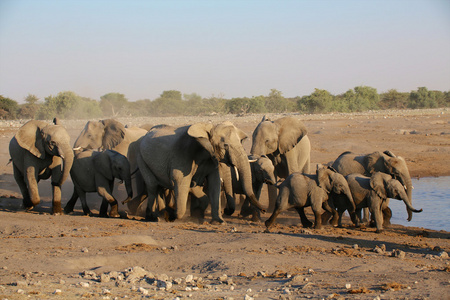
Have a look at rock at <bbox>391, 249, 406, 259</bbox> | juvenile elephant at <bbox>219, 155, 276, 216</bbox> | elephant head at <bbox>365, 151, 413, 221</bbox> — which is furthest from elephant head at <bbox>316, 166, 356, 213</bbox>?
rock at <bbox>391, 249, 406, 259</bbox>

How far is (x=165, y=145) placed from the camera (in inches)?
420

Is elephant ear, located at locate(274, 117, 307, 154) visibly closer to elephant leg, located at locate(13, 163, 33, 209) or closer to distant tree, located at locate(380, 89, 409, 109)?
elephant leg, located at locate(13, 163, 33, 209)

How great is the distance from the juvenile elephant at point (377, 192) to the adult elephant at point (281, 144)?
2.12 metres

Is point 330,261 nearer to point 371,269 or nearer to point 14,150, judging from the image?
point 371,269

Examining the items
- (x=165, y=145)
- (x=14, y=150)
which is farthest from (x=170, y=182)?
(x=14, y=150)

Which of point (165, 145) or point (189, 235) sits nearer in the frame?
point (189, 235)

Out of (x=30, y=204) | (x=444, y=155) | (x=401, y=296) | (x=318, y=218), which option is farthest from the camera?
(x=444, y=155)

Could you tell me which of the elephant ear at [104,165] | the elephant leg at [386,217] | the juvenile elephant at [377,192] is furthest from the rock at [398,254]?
the elephant ear at [104,165]

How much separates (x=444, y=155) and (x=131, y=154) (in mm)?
11696

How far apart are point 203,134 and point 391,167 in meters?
3.46

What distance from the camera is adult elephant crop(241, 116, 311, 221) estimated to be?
39.7 ft

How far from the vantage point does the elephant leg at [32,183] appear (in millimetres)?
11113

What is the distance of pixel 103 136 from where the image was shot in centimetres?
1412

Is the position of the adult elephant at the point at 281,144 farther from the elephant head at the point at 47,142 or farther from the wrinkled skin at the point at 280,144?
the elephant head at the point at 47,142
